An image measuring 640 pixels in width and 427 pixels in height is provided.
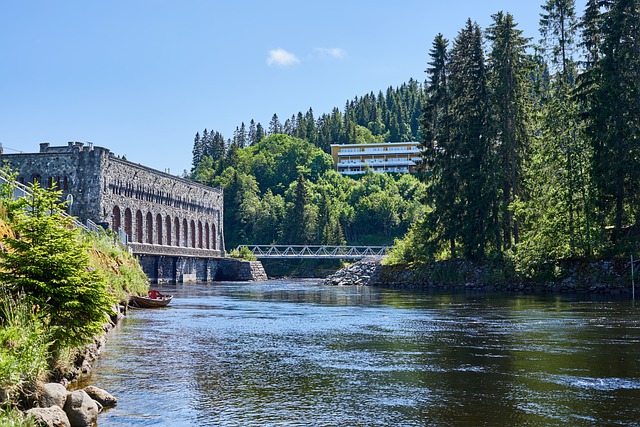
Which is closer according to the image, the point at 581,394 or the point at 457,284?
the point at 581,394

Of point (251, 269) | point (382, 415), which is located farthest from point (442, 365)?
point (251, 269)

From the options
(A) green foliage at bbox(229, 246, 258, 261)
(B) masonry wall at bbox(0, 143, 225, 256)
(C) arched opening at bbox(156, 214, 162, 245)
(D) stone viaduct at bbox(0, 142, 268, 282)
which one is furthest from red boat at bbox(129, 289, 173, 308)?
(A) green foliage at bbox(229, 246, 258, 261)

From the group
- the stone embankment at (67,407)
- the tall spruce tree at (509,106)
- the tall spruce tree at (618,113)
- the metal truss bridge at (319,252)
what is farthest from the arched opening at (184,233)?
the stone embankment at (67,407)

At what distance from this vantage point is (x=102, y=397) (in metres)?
13.4

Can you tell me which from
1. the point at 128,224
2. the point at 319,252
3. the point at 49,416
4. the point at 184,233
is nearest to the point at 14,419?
the point at 49,416

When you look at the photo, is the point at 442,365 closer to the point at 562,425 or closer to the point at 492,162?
the point at 562,425

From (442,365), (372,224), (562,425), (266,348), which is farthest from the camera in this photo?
(372,224)

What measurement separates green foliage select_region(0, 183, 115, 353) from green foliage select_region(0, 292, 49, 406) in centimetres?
33

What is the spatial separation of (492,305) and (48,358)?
84.9ft

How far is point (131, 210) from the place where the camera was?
78.1 meters

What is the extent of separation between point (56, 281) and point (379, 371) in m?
7.52

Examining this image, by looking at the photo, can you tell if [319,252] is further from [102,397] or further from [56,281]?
[102,397]

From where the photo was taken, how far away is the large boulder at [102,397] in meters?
13.3

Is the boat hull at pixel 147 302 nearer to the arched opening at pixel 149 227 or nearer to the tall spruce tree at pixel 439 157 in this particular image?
the tall spruce tree at pixel 439 157
